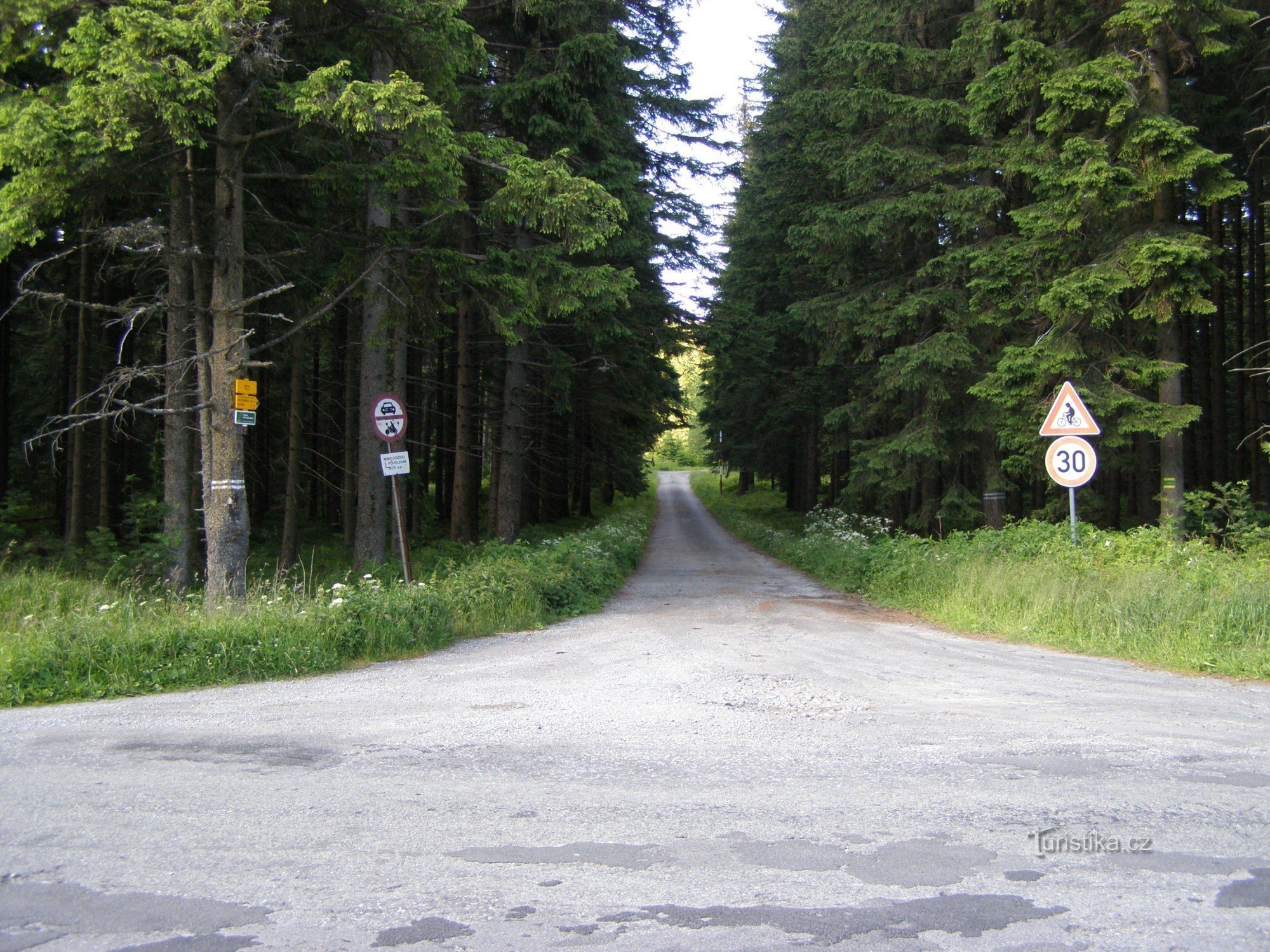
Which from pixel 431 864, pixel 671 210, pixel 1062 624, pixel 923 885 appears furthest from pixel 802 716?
pixel 671 210

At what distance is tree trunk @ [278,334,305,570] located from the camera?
711 inches

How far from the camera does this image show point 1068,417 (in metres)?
11.9

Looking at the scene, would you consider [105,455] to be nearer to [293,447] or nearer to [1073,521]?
[293,447]

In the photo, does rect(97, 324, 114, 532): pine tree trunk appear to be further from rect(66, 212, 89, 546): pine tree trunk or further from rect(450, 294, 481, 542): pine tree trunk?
rect(450, 294, 481, 542): pine tree trunk

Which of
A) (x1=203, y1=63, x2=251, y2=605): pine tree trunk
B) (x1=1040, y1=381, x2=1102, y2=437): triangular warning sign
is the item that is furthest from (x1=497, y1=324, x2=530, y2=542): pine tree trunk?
(x1=1040, y1=381, x2=1102, y2=437): triangular warning sign

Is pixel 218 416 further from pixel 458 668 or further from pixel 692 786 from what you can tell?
pixel 692 786

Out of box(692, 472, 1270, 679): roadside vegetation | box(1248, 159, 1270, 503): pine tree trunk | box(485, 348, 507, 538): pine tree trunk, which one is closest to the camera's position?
box(692, 472, 1270, 679): roadside vegetation

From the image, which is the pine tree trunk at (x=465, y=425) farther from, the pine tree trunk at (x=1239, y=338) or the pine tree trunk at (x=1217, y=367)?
the pine tree trunk at (x=1239, y=338)

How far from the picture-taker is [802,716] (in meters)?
6.86

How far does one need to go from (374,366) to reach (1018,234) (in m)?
14.7

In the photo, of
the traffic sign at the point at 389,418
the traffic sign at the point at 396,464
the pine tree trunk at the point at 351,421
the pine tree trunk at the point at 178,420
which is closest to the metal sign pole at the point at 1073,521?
the traffic sign at the point at 396,464

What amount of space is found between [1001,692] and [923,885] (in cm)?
435

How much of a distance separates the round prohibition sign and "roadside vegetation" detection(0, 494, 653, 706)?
760 centimetres

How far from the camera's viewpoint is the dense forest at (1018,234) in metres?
14.9
